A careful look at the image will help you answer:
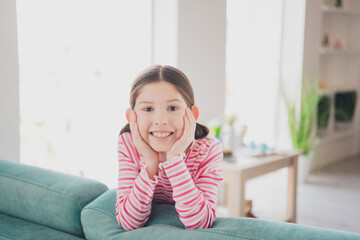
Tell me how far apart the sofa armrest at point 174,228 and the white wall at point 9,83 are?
106 centimetres

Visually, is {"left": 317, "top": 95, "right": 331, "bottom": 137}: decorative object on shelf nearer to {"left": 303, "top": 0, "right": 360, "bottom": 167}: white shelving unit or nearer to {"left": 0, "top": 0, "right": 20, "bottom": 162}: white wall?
{"left": 303, "top": 0, "right": 360, "bottom": 167}: white shelving unit

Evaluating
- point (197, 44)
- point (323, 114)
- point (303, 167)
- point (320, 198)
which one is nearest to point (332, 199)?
point (320, 198)

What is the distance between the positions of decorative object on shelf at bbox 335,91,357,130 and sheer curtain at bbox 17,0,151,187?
10.0ft

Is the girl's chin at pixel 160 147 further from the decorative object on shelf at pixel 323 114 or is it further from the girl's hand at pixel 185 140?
the decorative object on shelf at pixel 323 114

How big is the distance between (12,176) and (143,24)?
182 centimetres

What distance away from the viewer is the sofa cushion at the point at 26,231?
128 centimetres

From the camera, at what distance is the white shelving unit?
4.58 metres

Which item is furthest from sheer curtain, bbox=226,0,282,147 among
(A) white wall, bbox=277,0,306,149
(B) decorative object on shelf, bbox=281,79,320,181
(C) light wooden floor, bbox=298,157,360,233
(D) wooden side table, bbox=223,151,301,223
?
(D) wooden side table, bbox=223,151,301,223

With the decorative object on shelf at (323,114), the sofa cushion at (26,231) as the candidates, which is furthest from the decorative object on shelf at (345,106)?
the sofa cushion at (26,231)

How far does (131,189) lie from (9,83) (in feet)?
4.12

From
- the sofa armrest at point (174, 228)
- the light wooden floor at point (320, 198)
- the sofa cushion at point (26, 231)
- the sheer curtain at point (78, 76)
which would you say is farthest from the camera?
the light wooden floor at point (320, 198)

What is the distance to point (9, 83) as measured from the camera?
218cm

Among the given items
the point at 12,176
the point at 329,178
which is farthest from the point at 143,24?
the point at 329,178

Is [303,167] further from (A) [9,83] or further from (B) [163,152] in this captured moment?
(B) [163,152]
